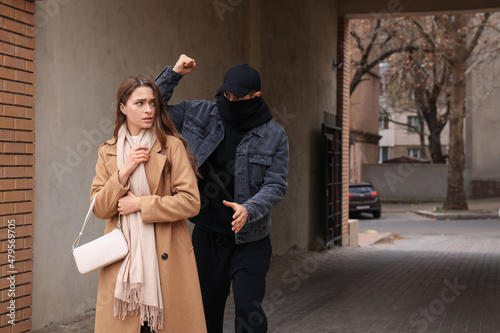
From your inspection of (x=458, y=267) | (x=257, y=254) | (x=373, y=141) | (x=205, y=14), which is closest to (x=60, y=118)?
(x=257, y=254)

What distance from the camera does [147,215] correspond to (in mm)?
3070

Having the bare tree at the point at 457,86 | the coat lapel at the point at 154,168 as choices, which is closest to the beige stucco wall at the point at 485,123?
the bare tree at the point at 457,86

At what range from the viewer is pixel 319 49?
13188mm

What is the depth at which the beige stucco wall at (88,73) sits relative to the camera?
18.4ft

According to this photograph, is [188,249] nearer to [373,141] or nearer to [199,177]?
[199,177]

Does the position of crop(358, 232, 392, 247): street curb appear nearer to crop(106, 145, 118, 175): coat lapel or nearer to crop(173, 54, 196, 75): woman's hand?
crop(173, 54, 196, 75): woman's hand

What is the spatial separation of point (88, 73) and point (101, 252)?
3527 millimetres

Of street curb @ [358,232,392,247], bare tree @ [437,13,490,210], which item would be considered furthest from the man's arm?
bare tree @ [437,13,490,210]

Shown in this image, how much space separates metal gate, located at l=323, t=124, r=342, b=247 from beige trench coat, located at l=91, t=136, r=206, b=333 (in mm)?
9883

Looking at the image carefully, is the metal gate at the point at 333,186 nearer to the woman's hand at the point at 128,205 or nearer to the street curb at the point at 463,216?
the woman's hand at the point at 128,205

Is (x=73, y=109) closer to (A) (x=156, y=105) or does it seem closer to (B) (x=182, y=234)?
(A) (x=156, y=105)

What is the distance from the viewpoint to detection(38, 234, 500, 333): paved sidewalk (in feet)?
21.3

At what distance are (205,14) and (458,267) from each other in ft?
20.1

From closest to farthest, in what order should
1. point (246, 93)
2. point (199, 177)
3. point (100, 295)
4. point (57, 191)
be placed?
point (100, 295) → point (246, 93) → point (199, 177) → point (57, 191)
